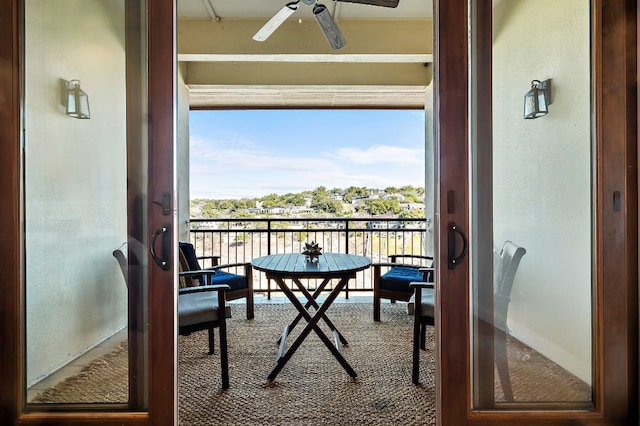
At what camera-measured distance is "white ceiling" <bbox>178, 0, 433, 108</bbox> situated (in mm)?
3516

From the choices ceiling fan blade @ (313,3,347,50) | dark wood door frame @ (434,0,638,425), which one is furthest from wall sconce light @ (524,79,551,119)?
ceiling fan blade @ (313,3,347,50)

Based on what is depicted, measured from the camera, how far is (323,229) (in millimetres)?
4852

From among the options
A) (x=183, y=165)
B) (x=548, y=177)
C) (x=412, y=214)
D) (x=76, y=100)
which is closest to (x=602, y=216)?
(x=548, y=177)

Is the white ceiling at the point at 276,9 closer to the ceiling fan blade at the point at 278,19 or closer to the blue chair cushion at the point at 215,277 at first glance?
the ceiling fan blade at the point at 278,19

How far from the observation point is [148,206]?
155 centimetres

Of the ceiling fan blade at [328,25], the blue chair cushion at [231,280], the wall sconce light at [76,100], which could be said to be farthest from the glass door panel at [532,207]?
the blue chair cushion at [231,280]

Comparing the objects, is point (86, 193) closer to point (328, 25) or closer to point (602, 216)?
point (328, 25)

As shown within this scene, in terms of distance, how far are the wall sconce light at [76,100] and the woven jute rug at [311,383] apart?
1116mm

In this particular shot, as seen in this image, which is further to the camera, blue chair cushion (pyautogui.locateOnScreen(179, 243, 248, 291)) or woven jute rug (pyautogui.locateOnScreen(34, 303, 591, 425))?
blue chair cushion (pyautogui.locateOnScreen(179, 243, 248, 291))

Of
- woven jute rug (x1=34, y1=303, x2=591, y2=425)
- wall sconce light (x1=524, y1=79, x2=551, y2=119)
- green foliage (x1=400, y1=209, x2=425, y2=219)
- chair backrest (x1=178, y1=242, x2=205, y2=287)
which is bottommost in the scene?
woven jute rug (x1=34, y1=303, x2=591, y2=425)

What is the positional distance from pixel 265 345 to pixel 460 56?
2554mm

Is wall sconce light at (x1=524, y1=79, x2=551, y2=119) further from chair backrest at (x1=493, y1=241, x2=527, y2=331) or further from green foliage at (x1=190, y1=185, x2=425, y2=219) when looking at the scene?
green foliage at (x1=190, y1=185, x2=425, y2=219)

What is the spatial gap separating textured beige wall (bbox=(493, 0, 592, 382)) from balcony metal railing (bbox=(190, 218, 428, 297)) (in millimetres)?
3184

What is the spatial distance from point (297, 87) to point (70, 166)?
338 centimetres
